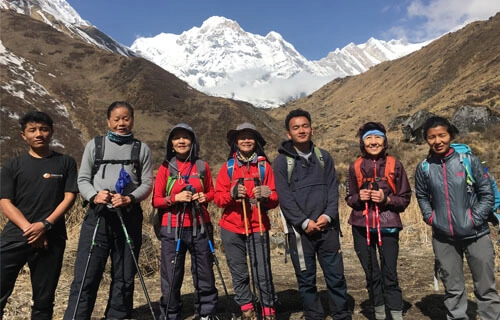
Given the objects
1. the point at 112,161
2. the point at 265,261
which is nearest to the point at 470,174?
the point at 265,261

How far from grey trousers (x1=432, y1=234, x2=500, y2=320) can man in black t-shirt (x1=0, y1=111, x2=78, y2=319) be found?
403 cm

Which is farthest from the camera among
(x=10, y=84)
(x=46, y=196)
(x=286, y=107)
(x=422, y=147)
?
(x=286, y=107)

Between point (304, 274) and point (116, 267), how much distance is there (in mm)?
2076

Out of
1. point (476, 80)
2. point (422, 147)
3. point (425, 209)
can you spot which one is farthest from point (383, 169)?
point (476, 80)

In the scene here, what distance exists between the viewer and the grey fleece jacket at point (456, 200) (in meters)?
3.49

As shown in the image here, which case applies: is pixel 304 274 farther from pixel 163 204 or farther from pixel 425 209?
pixel 163 204

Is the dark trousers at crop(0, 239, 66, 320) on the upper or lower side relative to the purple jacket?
lower

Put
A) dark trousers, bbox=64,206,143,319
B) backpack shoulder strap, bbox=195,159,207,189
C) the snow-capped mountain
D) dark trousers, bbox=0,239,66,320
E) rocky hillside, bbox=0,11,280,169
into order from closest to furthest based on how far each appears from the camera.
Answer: dark trousers, bbox=0,239,66,320 < dark trousers, bbox=64,206,143,319 < backpack shoulder strap, bbox=195,159,207,189 < rocky hillside, bbox=0,11,280,169 < the snow-capped mountain

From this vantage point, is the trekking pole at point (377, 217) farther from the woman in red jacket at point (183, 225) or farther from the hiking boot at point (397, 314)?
the woman in red jacket at point (183, 225)

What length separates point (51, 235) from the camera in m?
3.59

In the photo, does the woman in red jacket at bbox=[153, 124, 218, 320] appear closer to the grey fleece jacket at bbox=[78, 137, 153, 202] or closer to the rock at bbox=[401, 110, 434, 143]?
the grey fleece jacket at bbox=[78, 137, 153, 202]

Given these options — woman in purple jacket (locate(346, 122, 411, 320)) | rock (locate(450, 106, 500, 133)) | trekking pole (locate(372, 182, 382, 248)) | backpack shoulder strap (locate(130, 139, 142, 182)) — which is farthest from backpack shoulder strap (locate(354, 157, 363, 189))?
rock (locate(450, 106, 500, 133))

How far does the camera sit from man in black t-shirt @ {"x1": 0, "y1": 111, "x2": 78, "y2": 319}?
342cm

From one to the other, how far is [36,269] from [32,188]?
825mm
